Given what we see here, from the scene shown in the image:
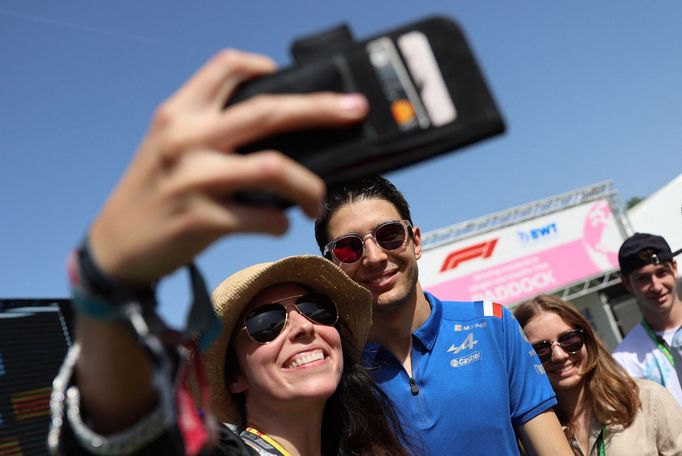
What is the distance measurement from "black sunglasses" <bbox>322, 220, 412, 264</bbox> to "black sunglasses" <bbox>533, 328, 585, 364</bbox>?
1233mm

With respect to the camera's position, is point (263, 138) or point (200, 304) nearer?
point (263, 138)

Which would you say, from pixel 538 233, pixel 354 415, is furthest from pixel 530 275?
pixel 354 415

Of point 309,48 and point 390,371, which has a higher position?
point 309,48

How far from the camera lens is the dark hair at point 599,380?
10.4 feet

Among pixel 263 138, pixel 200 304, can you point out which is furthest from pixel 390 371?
pixel 263 138

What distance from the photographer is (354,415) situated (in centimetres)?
235

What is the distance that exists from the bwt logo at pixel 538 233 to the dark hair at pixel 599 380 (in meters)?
9.02

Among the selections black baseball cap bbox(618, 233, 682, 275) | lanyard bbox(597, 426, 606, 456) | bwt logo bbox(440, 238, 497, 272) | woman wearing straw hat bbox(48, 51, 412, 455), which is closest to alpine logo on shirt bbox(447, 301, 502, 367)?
lanyard bbox(597, 426, 606, 456)

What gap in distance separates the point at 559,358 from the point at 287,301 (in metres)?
1.91

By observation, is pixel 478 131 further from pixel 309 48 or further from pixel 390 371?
pixel 390 371

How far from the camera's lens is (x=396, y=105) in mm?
807

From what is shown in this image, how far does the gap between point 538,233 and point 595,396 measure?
378 inches

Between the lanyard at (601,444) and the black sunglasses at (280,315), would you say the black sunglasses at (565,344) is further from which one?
the black sunglasses at (280,315)

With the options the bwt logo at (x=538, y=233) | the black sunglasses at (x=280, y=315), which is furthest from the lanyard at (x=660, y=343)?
the bwt logo at (x=538, y=233)
